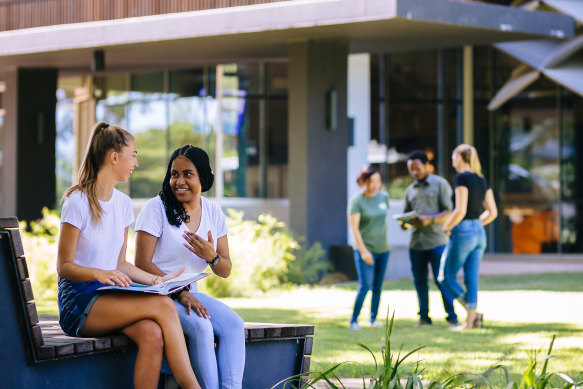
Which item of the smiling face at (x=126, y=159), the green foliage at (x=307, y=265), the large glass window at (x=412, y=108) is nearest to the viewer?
the smiling face at (x=126, y=159)

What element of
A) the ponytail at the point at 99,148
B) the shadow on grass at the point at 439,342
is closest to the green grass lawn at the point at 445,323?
the shadow on grass at the point at 439,342

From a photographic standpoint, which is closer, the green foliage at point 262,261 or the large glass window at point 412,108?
the green foliage at point 262,261

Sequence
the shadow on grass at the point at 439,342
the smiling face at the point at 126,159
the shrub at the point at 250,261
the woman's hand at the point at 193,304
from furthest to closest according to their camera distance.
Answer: the shrub at the point at 250,261 → the shadow on grass at the point at 439,342 → the smiling face at the point at 126,159 → the woman's hand at the point at 193,304

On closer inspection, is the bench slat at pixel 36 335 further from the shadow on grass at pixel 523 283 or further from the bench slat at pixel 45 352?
the shadow on grass at pixel 523 283

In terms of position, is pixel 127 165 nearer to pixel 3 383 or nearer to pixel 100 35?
pixel 3 383

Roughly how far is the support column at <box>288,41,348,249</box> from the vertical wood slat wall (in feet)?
4.31

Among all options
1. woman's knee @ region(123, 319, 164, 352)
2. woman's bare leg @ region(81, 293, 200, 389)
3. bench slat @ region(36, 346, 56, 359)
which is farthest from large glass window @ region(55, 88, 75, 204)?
bench slat @ region(36, 346, 56, 359)

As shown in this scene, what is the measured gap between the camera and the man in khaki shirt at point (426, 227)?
32.9 ft

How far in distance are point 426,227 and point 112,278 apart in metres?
5.61

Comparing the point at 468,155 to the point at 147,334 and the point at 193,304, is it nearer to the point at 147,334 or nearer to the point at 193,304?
the point at 193,304

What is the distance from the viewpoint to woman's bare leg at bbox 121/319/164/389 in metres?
4.76

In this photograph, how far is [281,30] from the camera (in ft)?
51.8

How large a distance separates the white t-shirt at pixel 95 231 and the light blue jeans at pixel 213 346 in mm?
446

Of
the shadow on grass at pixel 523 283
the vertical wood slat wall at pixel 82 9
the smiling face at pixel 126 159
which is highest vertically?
the vertical wood slat wall at pixel 82 9
